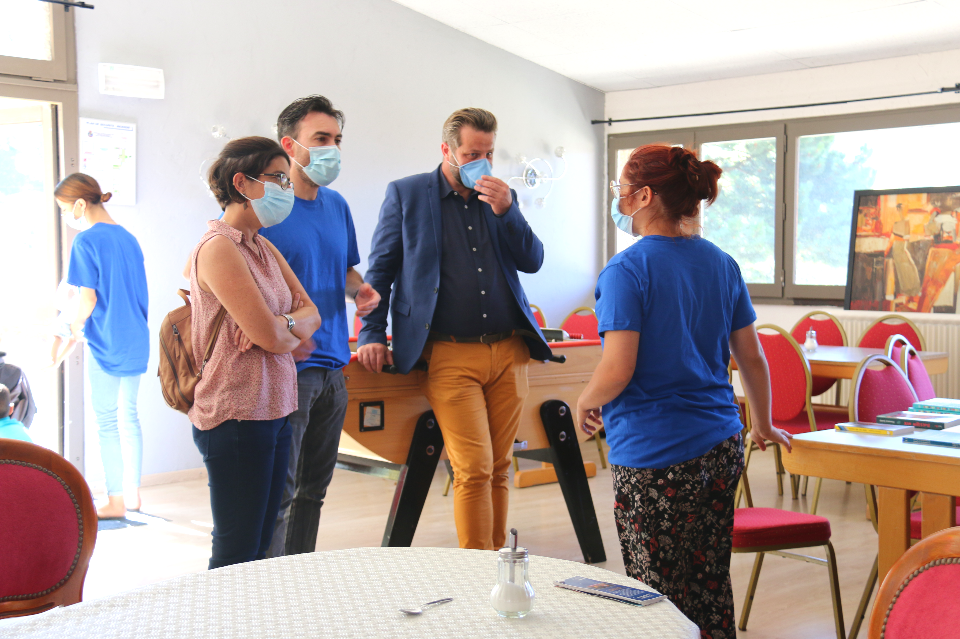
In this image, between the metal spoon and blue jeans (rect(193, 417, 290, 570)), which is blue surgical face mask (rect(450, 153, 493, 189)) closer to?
blue jeans (rect(193, 417, 290, 570))

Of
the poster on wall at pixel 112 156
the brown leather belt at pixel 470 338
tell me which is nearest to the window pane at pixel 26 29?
the poster on wall at pixel 112 156

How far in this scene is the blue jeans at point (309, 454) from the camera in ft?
7.32

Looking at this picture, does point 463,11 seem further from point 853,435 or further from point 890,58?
point 853,435

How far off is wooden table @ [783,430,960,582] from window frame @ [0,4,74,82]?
3.99m

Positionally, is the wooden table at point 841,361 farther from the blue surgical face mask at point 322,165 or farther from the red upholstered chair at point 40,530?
the red upholstered chair at point 40,530

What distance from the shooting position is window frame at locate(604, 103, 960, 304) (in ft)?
21.4

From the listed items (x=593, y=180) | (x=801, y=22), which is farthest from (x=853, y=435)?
(x=593, y=180)

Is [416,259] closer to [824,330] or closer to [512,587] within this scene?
[512,587]

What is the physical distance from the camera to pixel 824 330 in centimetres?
588

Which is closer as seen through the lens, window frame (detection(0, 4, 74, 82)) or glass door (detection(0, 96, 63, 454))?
window frame (detection(0, 4, 74, 82))

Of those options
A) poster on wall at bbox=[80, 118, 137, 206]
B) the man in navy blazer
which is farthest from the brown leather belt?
poster on wall at bbox=[80, 118, 137, 206]

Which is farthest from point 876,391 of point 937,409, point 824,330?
point 824,330

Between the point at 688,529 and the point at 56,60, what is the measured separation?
13.2ft

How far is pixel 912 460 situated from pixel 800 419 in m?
2.47
